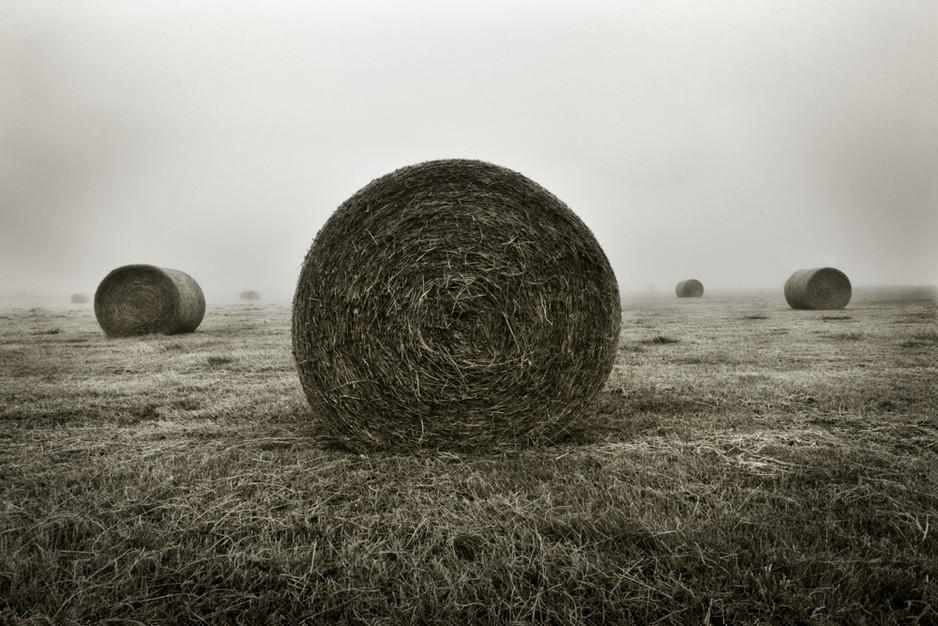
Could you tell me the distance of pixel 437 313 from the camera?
4.03m

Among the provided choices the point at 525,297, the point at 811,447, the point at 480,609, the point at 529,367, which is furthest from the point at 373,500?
the point at 811,447

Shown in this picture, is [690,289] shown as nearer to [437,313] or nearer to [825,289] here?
[825,289]

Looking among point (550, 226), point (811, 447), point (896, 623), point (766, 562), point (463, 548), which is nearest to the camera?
point (896, 623)

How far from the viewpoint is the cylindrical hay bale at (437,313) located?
4.00 m

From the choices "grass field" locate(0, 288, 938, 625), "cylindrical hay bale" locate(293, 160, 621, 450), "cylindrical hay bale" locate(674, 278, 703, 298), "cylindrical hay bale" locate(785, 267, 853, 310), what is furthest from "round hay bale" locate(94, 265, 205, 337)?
"cylindrical hay bale" locate(674, 278, 703, 298)

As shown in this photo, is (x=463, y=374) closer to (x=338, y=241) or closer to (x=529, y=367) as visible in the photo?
(x=529, y=367)

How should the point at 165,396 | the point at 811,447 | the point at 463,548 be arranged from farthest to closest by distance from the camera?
the point at 165,396
the point at 811,447
the point at 463,548

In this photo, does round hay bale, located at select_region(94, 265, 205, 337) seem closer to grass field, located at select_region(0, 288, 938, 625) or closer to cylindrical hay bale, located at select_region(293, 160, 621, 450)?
grass field, located at select_region(0, 288, 938, 625)

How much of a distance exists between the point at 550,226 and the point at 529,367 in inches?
42.5

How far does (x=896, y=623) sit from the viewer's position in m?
1.99

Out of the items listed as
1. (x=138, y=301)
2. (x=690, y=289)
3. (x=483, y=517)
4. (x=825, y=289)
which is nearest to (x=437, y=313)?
(x=483, y=517)

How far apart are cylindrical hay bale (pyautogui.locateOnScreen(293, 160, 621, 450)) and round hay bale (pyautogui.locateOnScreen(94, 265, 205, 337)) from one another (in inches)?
372

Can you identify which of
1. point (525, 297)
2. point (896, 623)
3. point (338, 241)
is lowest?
point (896, 623)

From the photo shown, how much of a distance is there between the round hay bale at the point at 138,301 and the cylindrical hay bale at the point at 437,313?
945 cm
